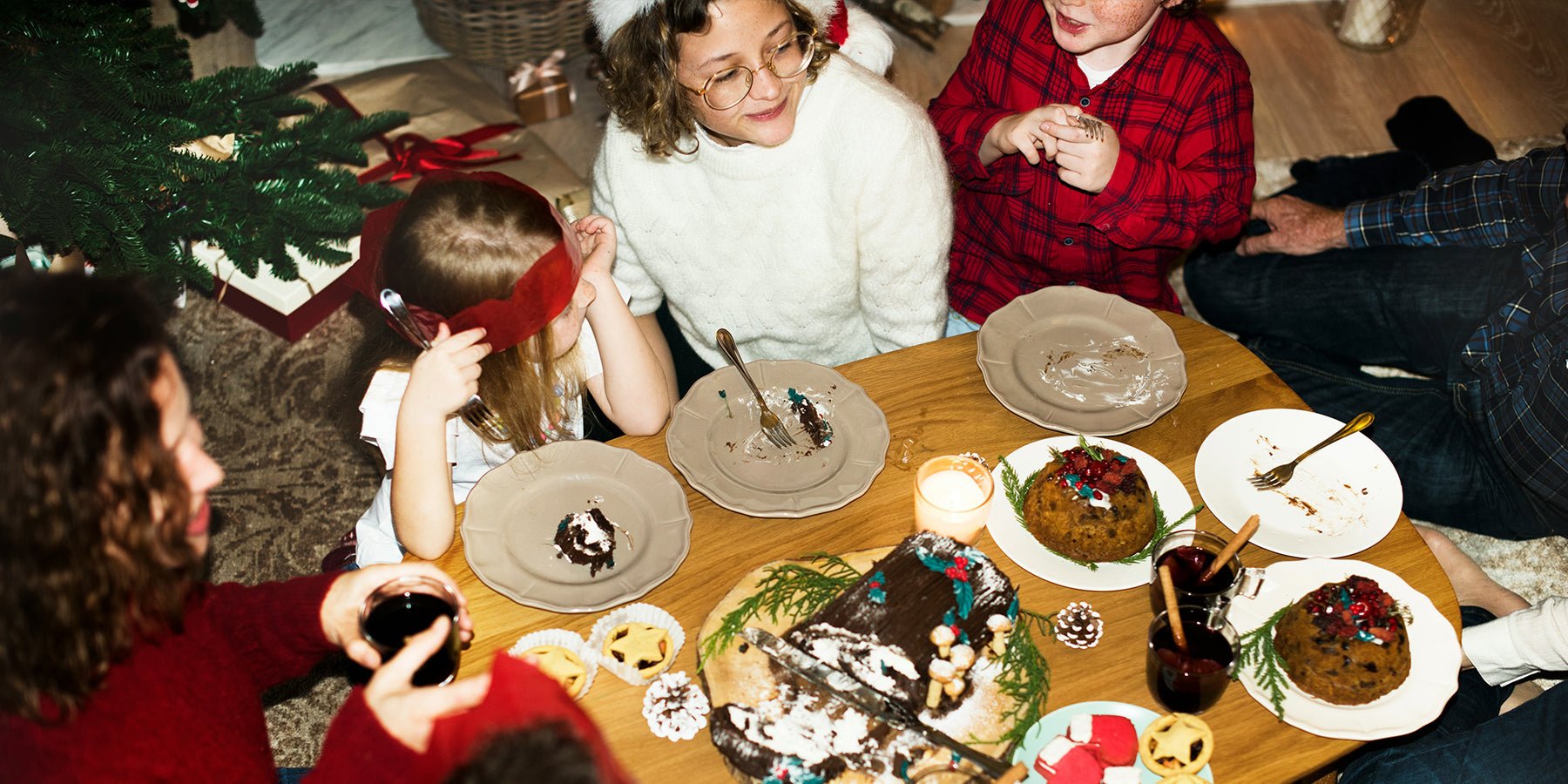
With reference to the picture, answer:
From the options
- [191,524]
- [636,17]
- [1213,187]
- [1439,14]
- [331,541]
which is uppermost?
[636,17]

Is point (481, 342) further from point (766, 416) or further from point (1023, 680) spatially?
point (1023, 680)

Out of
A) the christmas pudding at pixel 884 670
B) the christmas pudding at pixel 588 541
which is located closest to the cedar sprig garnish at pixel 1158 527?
the christmas pudding at pixel 884 670

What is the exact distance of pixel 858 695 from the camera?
68.7 inches

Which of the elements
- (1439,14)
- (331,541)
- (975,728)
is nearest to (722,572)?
(975,728)

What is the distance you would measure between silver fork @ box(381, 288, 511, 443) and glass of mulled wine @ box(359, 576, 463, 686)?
1.42 feet

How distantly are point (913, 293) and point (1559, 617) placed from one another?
1452 mm

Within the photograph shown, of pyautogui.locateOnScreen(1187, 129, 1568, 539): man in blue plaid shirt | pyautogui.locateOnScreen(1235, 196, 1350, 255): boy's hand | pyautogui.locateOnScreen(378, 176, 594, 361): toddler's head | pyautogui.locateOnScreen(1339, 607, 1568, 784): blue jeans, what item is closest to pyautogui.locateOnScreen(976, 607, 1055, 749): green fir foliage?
pyautogui.locateOnScreen(1339, 607, 1568, 784): blue jeans

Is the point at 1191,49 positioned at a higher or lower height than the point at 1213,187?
higher

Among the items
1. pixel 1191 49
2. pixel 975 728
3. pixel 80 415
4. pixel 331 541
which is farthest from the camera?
pixel 331 541

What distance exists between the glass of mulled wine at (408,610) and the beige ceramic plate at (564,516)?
0.20 metres

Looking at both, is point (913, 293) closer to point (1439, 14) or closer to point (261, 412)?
point (261, 412)

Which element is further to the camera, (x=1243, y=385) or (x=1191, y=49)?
(x=1191, y=49)

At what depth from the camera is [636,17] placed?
233 centimetres

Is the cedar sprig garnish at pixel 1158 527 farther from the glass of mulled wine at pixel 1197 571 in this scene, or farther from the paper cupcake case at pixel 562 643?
the paper cupcake case at pixel 562 643
